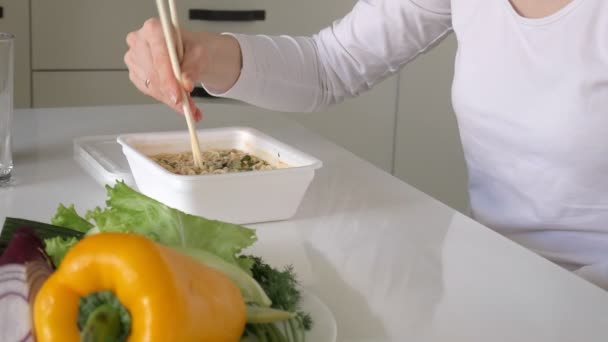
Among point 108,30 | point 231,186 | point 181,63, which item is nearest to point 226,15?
point 108,30

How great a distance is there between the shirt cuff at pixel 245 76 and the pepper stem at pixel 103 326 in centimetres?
74

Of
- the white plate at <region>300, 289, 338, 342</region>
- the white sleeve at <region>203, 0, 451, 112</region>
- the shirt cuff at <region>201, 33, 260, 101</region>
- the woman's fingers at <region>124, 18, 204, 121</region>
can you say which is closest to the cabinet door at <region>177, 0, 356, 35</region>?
the white sleeve at <region>203, 0, 451, 112</region>

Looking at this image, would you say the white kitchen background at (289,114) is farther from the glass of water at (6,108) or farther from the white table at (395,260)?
→ the glass of water at (6,108)

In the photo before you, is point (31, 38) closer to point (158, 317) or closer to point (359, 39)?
point (359, 39)

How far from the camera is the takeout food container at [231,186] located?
0.90m

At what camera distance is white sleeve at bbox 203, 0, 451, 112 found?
1.30 m

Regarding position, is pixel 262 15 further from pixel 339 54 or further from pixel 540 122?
pixel 540 122

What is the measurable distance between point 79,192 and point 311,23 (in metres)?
1.51

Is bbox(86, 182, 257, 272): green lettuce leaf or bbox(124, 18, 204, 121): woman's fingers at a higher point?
bbox(124, 18, 204, 121): woman's fingers

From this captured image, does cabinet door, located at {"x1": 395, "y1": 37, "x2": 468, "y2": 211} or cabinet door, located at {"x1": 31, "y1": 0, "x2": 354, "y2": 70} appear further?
cabinet door, located at {"x1": 395, "y1": 37, "x2": 468, "y2": 211}

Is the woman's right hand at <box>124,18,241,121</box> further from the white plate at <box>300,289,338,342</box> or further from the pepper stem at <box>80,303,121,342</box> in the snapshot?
the pepper stem at <box>80,303,121,342</box>

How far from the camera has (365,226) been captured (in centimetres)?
96

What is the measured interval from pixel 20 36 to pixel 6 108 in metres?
1.25

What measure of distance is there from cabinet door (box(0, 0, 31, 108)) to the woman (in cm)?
110
